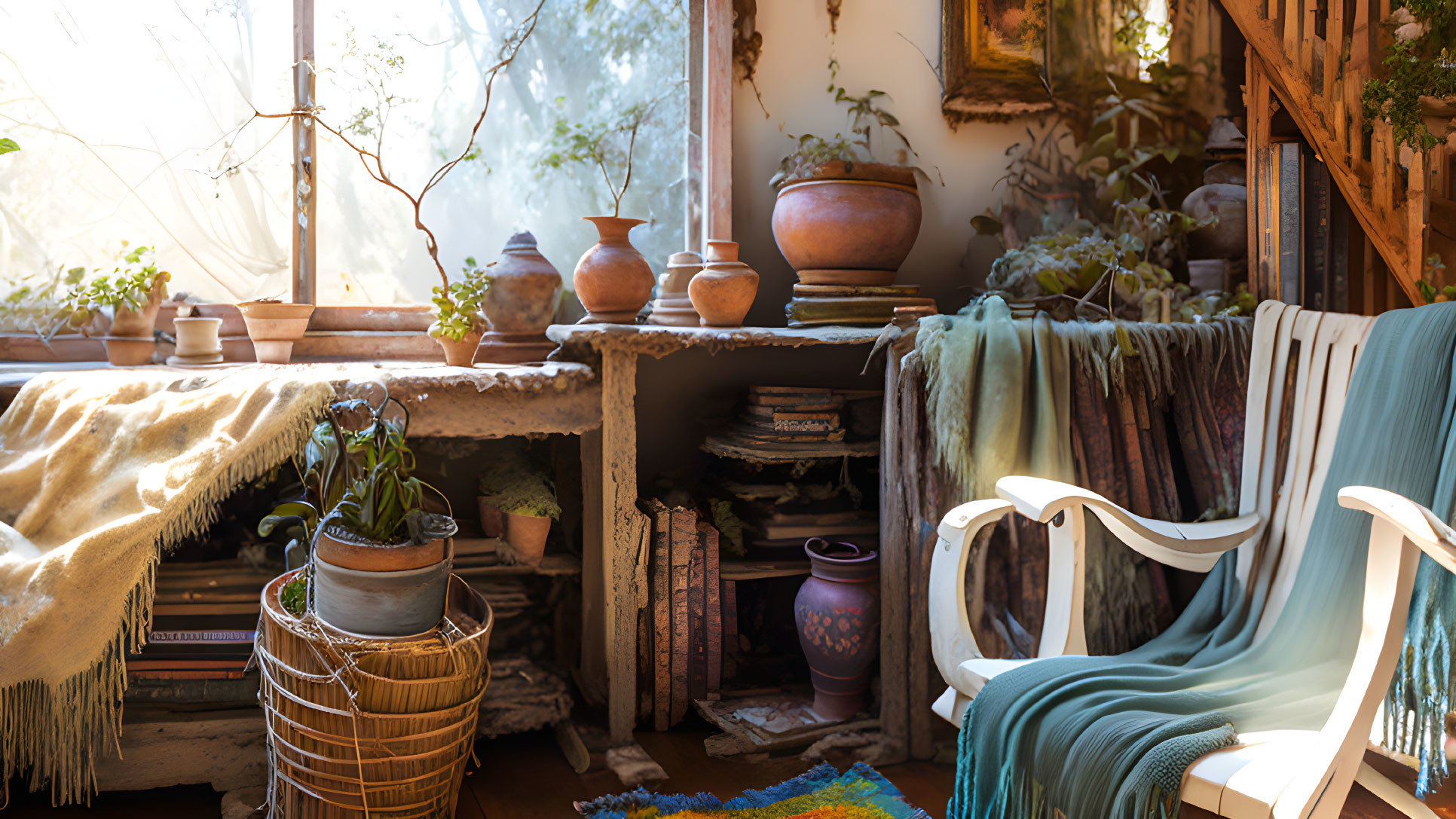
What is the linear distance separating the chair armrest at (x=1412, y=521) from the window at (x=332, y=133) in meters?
1.92

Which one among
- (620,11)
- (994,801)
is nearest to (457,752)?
(994,801)

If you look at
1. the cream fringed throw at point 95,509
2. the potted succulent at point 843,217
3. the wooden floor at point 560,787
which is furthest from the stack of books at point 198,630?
the potted succulent at point 843,217

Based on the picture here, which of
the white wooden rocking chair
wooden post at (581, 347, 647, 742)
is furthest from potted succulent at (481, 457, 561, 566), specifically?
the white wooden rocking chair

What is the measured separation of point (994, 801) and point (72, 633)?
1702 mm

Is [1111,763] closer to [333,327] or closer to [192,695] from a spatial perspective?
[192,695]

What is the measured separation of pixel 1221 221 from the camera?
8.30ft

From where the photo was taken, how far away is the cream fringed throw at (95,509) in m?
1.79

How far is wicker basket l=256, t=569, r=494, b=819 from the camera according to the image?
5.58ft

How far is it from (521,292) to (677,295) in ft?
1.36

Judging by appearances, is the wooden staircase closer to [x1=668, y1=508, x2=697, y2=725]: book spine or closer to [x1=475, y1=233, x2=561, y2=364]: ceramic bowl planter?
[x1=668, y1=508, x2=697, y2=725]: book spine

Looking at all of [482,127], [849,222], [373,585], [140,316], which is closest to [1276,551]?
[849,222]

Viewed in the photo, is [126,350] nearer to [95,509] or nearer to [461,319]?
A: [95,509]

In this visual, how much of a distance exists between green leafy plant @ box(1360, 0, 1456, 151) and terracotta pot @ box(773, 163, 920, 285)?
1.11 m

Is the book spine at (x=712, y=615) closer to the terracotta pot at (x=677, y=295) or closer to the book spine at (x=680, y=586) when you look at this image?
the book spine at (x=680, y=586)
